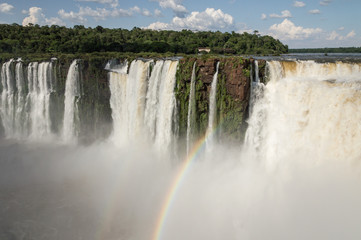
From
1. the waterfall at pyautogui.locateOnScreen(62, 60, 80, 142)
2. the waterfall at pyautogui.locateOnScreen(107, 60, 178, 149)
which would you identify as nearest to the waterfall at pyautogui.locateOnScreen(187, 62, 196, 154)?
the waterfall at pyautogui.locateOnScreen(107, 60, 178, 149)

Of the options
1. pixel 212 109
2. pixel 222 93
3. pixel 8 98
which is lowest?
pixel 8 98

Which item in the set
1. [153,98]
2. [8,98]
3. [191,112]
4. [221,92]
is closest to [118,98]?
[153,98]

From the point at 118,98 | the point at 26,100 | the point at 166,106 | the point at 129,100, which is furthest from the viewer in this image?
the point at 26,100

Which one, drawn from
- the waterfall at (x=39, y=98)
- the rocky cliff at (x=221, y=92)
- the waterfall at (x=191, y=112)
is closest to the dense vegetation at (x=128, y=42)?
the waterfall at (x=39, y=98)

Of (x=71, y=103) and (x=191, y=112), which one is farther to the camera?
(x=71, y=103)

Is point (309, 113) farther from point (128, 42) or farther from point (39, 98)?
point (128, 42)

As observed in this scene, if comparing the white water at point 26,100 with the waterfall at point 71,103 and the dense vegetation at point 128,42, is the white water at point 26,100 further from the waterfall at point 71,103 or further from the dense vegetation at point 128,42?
the dense vegetation at point 128,42

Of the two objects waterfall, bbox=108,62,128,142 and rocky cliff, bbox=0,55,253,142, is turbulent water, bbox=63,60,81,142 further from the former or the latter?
rocky cliff, bbox=0,55,253,142

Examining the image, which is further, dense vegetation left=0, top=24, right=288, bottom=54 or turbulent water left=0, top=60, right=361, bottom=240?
dense vegetation left=0, top=24, right=288, bottom=54
